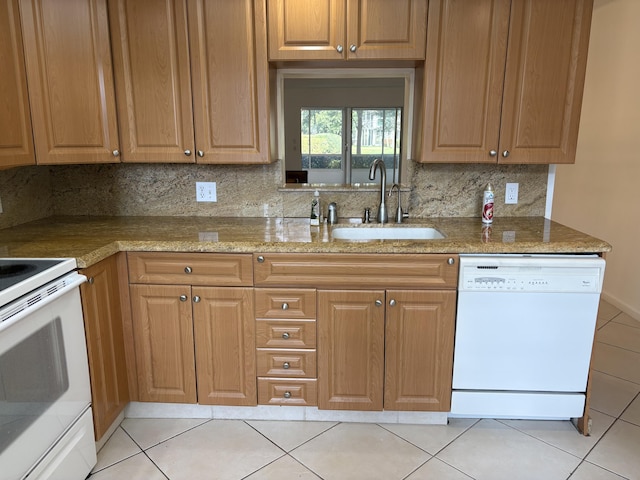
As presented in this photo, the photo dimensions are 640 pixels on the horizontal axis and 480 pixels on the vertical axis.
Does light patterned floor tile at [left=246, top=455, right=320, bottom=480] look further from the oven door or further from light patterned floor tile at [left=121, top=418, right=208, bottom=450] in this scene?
the oven door

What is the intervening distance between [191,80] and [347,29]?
80 centimetres

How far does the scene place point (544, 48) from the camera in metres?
2.10

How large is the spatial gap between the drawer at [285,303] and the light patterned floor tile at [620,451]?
4.61ft

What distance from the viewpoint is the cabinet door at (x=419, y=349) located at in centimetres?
203

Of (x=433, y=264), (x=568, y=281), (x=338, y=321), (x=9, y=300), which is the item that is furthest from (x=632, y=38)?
(x=9, y=300)

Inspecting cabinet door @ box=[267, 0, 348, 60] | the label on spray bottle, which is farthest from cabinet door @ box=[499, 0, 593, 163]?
cabinet door @ box=[267, 0, 348, 60]

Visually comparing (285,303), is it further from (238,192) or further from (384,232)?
(238,192)

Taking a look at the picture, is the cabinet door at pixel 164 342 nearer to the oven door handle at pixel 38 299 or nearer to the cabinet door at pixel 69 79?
the oven door handle at pixel 38 299

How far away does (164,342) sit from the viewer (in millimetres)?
2123

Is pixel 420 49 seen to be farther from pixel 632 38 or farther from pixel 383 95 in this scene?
pixel 383 95

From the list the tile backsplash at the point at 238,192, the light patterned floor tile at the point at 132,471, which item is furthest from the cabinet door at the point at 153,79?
the light patterned floor tile at the point at 132,471

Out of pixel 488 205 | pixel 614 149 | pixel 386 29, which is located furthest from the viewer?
pixel 614 149

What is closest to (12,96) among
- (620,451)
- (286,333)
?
(286,333)

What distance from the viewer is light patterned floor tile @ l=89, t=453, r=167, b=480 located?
6.15ft
